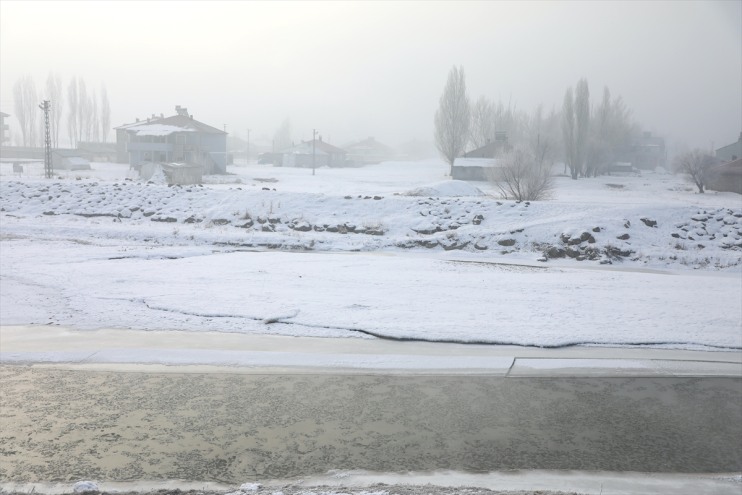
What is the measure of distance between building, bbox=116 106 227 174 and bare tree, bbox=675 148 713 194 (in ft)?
150

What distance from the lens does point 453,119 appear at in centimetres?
7994

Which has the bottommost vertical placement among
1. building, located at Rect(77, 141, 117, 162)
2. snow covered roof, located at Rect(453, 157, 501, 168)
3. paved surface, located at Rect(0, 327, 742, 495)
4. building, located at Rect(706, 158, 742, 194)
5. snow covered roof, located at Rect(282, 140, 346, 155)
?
paved surface, located at Rect(0, 327, 742, 495)

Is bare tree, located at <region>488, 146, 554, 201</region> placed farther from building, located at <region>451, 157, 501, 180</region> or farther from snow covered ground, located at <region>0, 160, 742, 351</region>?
building, located at <region>451, 157, 501, 180</region>

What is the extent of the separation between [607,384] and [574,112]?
261ft

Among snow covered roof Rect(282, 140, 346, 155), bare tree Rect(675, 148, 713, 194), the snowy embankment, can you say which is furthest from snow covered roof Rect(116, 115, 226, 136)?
bare tree Rect(675, 148, 713, 194)

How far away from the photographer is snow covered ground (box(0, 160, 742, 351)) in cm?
1084

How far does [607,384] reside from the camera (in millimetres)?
8078

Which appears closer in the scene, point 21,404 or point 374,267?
point 21,404

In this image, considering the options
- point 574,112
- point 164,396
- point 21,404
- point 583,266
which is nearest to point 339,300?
point 164,396

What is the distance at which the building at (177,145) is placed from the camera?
66375mm

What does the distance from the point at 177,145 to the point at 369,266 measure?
184ft

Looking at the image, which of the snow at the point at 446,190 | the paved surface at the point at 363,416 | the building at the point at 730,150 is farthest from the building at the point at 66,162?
the building at the point at 730,150

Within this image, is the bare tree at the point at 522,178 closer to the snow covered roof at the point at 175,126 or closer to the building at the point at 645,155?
the snow covered roof at the point at 175,126

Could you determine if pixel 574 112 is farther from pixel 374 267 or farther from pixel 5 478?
pixel 5 478
